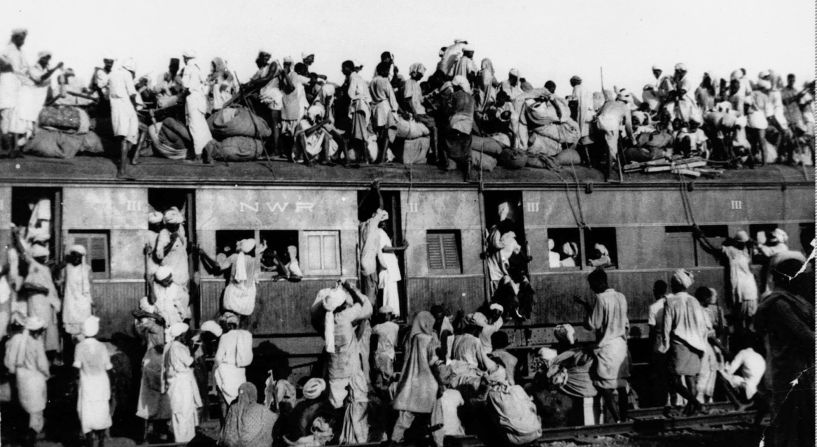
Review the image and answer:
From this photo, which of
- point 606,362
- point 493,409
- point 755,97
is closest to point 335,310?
point 493,409

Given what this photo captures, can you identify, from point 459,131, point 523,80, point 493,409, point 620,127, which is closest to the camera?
point 493,409

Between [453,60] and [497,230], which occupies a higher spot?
[453,60]

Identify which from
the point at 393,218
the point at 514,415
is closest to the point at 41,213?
the point at 393,218

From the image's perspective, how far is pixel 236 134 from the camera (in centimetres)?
1288

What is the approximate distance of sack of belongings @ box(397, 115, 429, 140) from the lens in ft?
45.3

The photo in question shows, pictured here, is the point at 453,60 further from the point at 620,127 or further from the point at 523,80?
the point at 620,127

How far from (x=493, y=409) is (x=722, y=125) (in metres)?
8.85

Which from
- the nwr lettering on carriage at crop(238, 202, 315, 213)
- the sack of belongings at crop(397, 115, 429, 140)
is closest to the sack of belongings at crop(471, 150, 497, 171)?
the sack of belongings at crop(397, 115, 429, 140)

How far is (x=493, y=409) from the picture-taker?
8977mm

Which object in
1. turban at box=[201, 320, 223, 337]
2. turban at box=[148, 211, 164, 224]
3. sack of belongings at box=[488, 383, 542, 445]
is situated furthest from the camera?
turban at box=[148, 211, 164, 224]

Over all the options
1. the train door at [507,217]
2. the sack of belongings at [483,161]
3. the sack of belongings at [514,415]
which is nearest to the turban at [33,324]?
the sack of belongings at [514,415]

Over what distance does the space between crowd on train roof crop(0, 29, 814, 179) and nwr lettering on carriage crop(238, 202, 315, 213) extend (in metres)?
0.75

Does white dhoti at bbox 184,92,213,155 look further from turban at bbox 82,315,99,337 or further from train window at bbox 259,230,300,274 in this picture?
turban at bbox 82,315,99,337

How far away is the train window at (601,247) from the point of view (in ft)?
46.8
